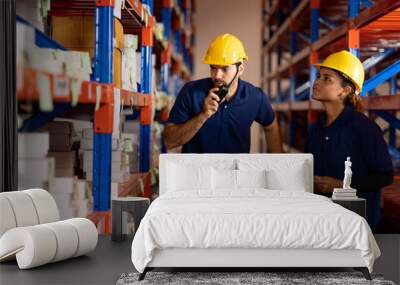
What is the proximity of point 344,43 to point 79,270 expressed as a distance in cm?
567

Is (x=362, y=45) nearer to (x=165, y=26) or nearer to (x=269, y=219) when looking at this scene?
(x=165, y=26)

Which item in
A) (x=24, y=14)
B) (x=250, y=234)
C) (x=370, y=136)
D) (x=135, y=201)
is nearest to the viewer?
(x=250, y=234)

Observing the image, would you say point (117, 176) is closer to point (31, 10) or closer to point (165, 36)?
point (31, 10)

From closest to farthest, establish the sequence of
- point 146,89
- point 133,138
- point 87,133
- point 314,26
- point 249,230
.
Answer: point 249,230, point 87,133, point 133,138, point 146,89, point 314,26

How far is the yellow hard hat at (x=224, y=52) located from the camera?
579 cm

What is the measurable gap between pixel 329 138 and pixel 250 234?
1.91m

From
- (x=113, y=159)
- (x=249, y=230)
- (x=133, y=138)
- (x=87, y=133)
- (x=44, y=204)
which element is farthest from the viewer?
(x=133, y=138)

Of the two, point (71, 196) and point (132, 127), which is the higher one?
point (132, 127)

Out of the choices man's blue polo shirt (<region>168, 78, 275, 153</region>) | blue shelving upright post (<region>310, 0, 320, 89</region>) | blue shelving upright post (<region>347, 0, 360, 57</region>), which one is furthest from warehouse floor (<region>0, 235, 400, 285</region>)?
blue shelving upright post (<region>310, 0, 320, 89</region>)

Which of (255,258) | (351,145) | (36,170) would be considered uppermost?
(351,145)

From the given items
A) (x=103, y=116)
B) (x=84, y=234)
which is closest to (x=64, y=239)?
(x=84, y=234)

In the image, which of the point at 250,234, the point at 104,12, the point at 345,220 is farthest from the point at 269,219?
the point at 104,12

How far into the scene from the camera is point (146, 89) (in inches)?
253

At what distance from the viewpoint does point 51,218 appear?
166 inches
